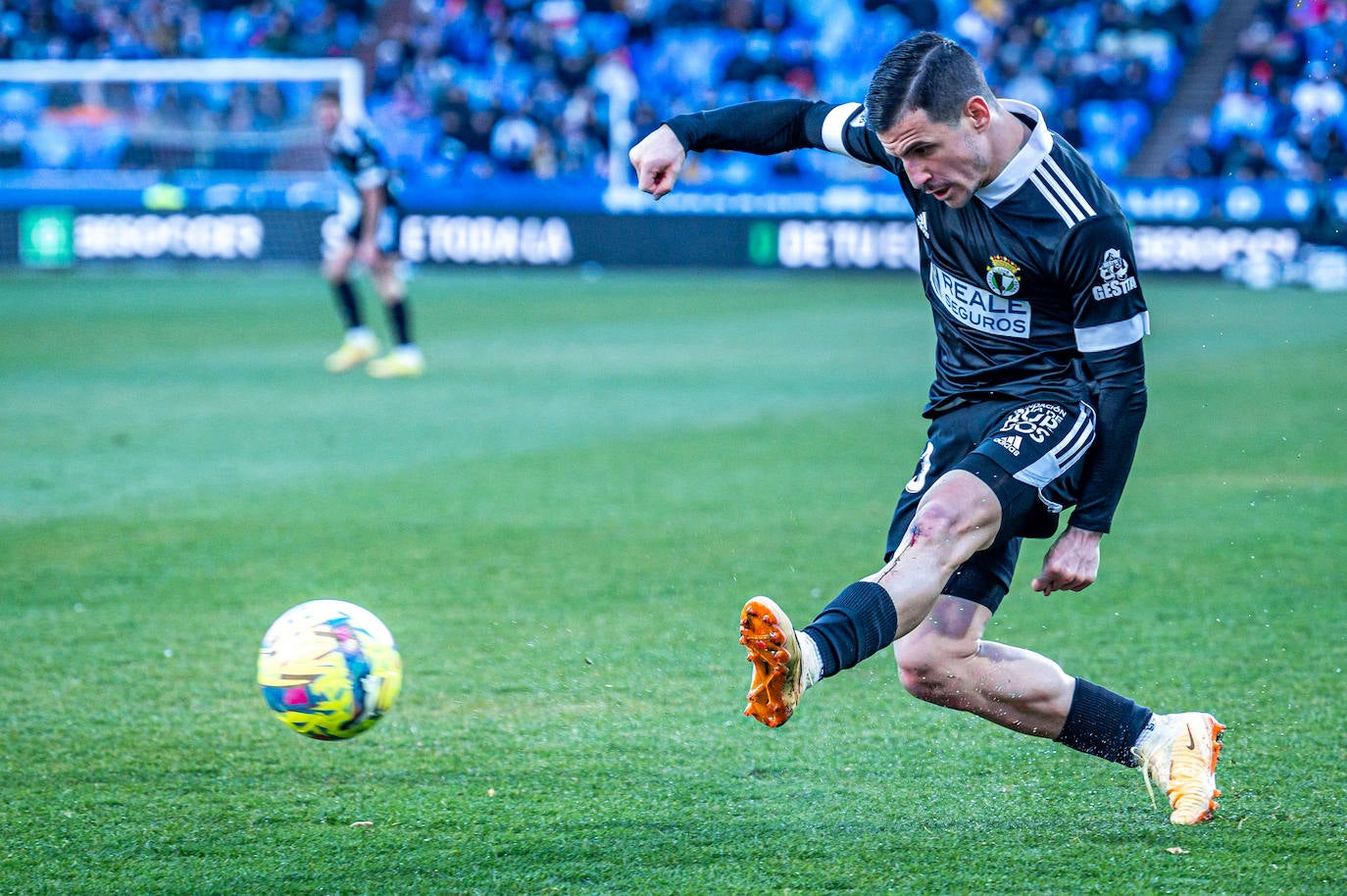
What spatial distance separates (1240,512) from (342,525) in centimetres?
433

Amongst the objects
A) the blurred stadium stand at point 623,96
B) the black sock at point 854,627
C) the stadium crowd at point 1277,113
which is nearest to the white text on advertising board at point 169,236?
the blurred stadium stand at point 623,96

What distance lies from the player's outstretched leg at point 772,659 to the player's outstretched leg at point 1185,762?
42.4 inches

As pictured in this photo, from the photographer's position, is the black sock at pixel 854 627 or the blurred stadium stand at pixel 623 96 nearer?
the black sock at pixel 854 627

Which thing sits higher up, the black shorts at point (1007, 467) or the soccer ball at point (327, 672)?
the black shorts at point (1007, 467)

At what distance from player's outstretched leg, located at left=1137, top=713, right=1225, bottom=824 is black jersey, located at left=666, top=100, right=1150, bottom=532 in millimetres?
552

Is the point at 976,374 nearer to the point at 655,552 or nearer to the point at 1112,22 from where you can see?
the point at 655,552

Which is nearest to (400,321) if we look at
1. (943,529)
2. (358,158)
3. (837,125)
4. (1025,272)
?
(358,158)

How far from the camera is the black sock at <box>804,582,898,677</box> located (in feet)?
10.1

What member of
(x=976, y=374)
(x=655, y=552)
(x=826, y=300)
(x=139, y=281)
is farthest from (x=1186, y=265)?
(x=976, y=374)

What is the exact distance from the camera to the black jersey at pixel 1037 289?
3.42 meters

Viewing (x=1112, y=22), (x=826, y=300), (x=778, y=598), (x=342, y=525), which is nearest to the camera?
(x=778, y=598)

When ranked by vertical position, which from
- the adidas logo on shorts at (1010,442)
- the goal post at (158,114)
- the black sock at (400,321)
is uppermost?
the adidas logo on shorts at (1010,442)

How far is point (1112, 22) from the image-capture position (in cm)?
2464

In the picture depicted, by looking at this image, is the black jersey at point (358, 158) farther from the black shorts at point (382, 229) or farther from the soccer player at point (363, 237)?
the black shorts at point (382, 229)
